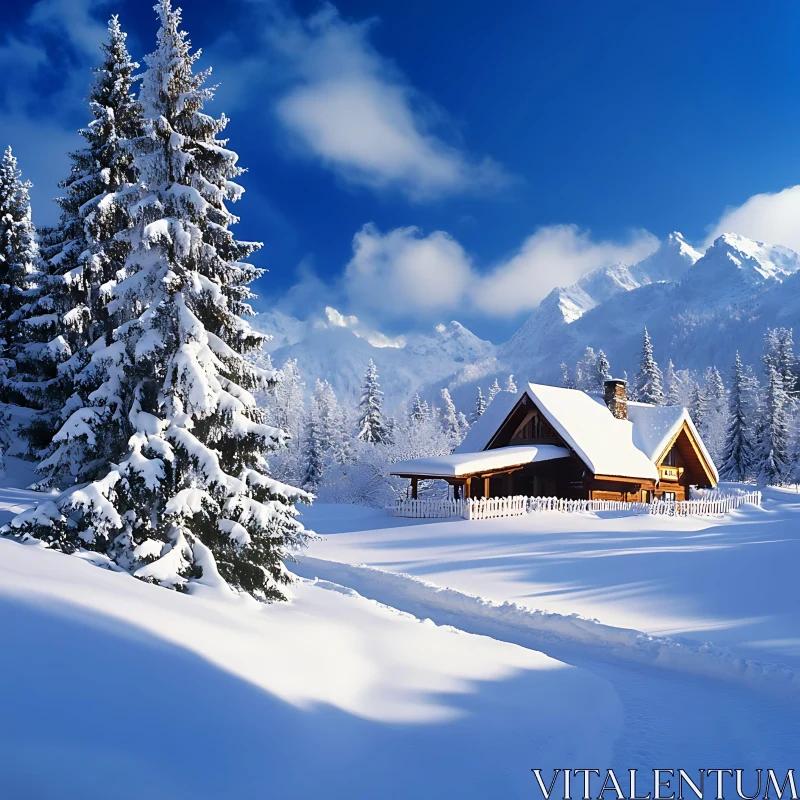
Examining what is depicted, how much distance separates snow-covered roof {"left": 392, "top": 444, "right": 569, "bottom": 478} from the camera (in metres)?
26.2

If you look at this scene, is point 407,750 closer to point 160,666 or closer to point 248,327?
point 160,666

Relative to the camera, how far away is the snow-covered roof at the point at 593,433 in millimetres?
28188

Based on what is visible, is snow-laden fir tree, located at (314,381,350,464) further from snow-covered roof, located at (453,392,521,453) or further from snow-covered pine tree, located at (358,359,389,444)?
snow-covered roof, located at (453,392,521,453)

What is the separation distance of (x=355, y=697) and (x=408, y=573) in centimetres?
1100

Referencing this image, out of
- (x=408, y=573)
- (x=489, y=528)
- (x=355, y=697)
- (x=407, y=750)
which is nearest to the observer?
(x=407, y=750)

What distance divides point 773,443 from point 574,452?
35.5m

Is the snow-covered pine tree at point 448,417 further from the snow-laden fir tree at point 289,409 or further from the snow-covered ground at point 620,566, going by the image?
the snow-covered ground at point 620,566

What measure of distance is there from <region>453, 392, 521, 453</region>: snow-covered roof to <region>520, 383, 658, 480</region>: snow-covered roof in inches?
58.7

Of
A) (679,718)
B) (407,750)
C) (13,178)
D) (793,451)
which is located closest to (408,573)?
(679,718)

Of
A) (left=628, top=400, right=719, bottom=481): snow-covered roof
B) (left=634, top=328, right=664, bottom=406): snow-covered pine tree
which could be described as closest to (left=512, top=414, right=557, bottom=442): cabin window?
(left=628, top=400, right=719, bottom=481): snow-covered roof

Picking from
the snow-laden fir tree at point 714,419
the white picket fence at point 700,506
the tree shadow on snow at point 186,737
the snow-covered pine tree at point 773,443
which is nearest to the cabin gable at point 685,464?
the white picket fence at point 700,506

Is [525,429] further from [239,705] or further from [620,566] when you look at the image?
[239,705]

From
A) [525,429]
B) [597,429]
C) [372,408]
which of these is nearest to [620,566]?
[597,429]

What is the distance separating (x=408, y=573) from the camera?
17.0 metres
